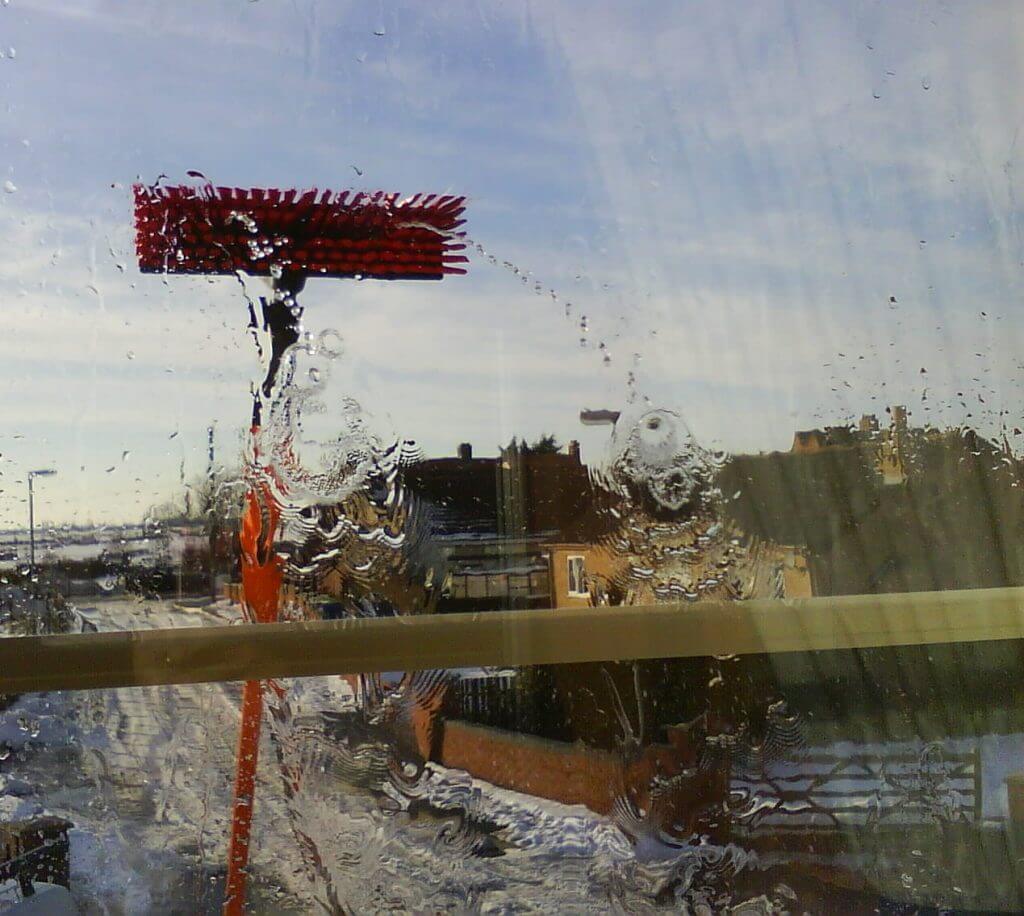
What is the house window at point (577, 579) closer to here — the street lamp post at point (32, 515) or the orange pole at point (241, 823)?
the orange pole at point (241, 823)

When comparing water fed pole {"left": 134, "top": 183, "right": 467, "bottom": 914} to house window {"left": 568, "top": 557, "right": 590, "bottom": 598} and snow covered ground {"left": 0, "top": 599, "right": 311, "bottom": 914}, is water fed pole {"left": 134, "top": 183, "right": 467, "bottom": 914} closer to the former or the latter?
snow covered ground {"left": 0, "top": 599, "right": 311, "bottom": 914}

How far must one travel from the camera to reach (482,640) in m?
0.73

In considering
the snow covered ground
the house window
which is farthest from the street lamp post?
the house window

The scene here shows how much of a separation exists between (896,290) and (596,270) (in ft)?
0.77

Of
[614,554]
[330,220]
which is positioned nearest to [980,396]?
[614,554]

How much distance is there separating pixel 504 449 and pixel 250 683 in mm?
240

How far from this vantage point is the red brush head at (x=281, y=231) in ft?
2.19

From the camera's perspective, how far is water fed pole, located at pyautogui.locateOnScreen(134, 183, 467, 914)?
67 cm

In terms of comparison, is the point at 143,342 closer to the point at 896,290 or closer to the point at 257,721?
the point at 257,721

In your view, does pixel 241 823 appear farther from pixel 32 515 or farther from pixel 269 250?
pixel 269 250

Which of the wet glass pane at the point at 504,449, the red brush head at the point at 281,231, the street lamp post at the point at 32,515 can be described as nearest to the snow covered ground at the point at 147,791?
the wet glass pane at the point at 504,449

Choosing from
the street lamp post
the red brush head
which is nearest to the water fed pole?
the red brush head

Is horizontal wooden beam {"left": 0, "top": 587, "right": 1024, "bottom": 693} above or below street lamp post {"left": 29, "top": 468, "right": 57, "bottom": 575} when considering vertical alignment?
below

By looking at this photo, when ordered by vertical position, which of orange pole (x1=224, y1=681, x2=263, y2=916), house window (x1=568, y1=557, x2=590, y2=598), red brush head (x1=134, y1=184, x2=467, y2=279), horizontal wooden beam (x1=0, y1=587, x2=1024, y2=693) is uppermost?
red brush head (x1=134, y1=184, x2=467, y2=279)
